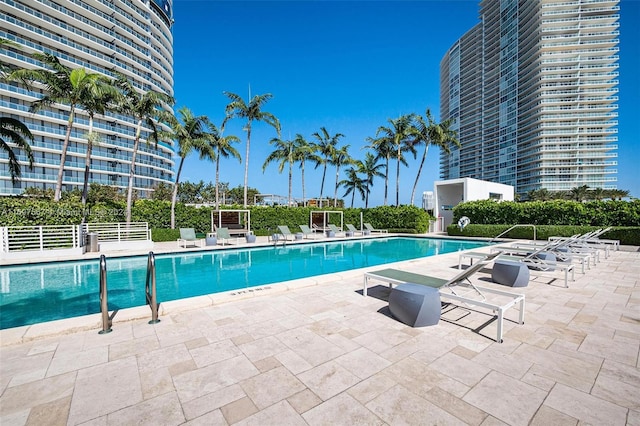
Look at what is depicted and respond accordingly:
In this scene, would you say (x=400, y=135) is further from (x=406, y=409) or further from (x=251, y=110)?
(x=406, y=409)

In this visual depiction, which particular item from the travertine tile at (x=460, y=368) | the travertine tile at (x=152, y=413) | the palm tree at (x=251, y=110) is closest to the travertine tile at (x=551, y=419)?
the travertine tile at (x=460, y=368)

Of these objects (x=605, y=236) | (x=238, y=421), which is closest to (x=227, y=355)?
(x=238, y=421)

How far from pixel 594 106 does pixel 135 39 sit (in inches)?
4417

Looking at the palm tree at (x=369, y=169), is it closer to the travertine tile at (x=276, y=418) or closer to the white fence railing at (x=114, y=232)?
the white fence railing at (x=114, y=232)

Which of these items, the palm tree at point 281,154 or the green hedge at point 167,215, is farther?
the palm tree at point 281,154

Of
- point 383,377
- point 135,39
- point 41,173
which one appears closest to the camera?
point 383,377

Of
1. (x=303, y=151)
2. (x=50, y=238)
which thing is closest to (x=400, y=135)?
(x=303, y=151)

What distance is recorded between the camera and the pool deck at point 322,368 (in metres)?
2.18

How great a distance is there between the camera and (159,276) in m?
8.73

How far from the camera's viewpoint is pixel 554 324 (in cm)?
392

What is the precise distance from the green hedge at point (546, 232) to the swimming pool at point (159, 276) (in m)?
6.73

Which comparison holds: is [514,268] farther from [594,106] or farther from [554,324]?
[594,106]

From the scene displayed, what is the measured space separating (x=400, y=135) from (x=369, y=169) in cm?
919

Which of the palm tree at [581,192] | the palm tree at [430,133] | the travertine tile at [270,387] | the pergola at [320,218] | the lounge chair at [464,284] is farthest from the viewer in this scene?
the palm tree at [581,192]
